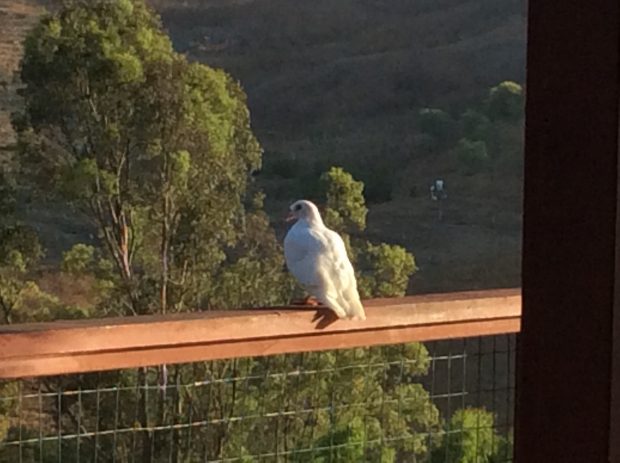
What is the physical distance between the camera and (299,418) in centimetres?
275

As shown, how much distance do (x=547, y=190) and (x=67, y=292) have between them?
5.11 meters

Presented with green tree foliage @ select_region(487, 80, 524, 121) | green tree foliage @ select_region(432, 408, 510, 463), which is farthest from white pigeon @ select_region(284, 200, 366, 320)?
green tree foliage @ select_region(487, 80, 524, 121)

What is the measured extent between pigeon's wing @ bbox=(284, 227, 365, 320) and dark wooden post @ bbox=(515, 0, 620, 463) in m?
1.38

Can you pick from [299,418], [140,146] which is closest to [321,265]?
[299,418]

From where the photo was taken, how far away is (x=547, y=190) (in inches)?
33.2

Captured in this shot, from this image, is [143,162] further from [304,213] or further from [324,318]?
[324,318]

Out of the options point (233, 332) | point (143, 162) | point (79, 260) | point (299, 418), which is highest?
point (143, 162)

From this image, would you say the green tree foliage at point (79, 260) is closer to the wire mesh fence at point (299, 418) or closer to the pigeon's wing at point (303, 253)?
the wire mesh fence at point (299, 418)

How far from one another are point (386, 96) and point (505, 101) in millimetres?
1246

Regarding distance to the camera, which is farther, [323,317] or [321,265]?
[321,265]

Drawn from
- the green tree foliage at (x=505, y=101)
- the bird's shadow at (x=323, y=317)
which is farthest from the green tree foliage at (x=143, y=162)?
the green tree foliage at (x=505, y=101)

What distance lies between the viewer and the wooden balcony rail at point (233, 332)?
1.71 meters

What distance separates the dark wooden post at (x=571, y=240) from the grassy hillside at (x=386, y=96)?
6812mm

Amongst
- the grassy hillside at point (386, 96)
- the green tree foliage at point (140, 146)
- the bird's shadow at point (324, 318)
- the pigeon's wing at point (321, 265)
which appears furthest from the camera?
the grassy hillside at point (386, 96)
